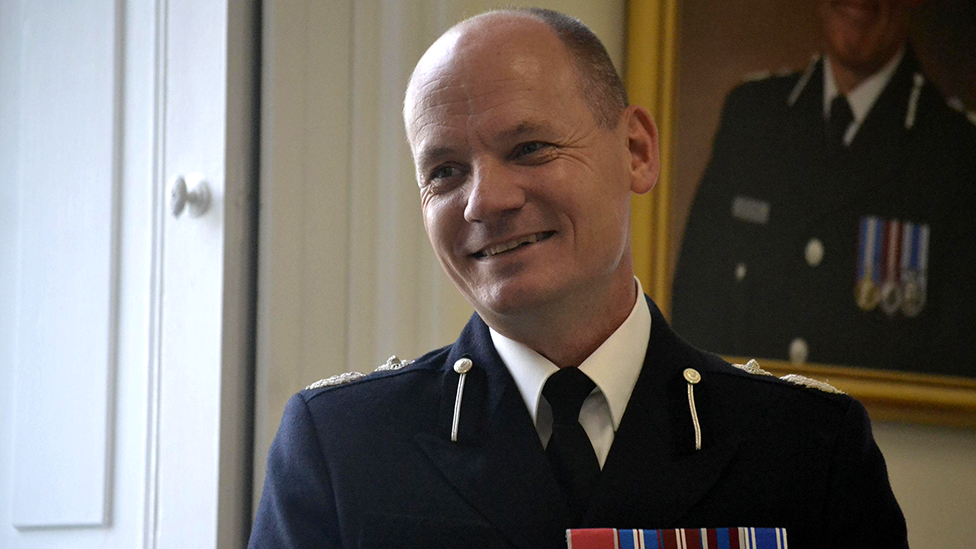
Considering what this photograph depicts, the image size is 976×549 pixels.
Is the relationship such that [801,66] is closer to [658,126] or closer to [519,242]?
[658,126]

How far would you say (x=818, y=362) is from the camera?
1906mm

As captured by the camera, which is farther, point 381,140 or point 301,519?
point 381,140

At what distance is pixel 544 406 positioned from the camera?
1229 mm

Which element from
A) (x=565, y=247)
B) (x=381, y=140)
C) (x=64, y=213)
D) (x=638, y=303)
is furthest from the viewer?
(x=64, y=213)

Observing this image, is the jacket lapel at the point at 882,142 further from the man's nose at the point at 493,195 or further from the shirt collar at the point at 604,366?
the man's nose at the point at 493,195

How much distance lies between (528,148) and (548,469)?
0.40 m

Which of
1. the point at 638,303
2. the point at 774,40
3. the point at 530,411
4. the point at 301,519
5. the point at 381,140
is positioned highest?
the point at 774,40

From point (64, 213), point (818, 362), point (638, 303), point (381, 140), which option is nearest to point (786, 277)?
point (818, 362)

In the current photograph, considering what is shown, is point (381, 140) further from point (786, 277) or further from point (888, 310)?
point (888, 310)

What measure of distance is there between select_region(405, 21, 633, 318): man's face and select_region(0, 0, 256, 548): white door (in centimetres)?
56

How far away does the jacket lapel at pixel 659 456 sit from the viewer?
1.14 metres

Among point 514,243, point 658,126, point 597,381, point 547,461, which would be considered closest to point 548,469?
point 547,461

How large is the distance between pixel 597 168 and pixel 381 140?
0.63m

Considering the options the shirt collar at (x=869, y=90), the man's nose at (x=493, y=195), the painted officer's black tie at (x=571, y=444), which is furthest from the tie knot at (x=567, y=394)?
the shirt collar at (x=869, y=90)
